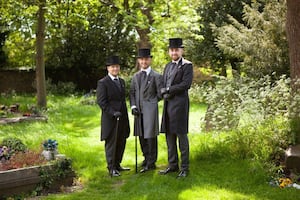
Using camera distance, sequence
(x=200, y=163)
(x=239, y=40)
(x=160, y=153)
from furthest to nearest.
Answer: (x=239, y=40) → (x=160, y=153) → (x=200, y=163)

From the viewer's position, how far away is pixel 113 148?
692 centimetres

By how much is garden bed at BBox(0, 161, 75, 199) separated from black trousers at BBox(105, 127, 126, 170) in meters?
0.69

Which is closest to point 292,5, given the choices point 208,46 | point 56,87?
point 208,46

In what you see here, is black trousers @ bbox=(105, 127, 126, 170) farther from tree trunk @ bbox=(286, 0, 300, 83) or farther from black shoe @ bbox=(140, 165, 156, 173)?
Result: tree trunk @ bbox=(286, 0, 300, 83)

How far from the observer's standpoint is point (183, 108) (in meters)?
6.61

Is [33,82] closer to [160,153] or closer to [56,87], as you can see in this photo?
[56,87]

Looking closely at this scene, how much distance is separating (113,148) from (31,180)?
1401 millimetres

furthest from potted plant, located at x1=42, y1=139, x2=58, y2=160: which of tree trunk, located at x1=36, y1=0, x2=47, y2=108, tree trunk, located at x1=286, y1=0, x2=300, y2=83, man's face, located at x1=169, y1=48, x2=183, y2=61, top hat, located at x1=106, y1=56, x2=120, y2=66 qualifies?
tree trunk, located at x1=36, y1=0, x2=47, y2=108

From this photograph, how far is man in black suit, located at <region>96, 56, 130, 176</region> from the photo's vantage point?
22.6 ft

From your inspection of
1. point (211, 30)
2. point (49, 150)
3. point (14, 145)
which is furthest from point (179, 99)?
point (211, 30)

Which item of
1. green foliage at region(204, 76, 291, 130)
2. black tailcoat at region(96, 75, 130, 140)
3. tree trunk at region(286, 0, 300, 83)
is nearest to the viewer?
black tailcoat at region(96, 75, 130, 140)

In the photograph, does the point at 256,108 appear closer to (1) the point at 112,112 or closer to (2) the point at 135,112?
(2) the point at 135,112

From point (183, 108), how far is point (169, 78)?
1.68ft

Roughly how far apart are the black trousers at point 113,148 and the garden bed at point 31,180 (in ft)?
2.25
